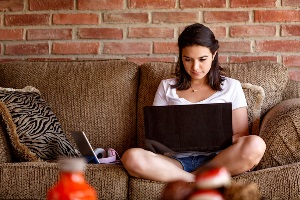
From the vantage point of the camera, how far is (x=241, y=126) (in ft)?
6.36

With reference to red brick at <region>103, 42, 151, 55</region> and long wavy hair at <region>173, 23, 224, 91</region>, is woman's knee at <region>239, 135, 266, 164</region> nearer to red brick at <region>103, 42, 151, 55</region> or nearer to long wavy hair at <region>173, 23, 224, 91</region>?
long wavy hair at <region>173, 23, 224, 91</region>

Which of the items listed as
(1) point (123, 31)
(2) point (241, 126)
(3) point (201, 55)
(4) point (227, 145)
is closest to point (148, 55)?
(1) point (123, 31)

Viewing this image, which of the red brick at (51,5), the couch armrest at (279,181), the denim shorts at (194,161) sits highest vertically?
the red brick at (51,5)

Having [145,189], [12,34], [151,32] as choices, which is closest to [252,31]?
A: [151,32]

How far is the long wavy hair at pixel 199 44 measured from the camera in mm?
1956

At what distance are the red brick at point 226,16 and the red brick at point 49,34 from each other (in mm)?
741

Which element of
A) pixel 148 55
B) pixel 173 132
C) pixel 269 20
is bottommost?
pixel 173 132

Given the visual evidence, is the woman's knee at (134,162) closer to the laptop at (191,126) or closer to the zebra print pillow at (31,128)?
the laptop at (191,126)

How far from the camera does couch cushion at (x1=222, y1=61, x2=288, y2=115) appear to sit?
209 centimetres

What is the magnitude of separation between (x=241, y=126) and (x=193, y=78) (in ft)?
0.99

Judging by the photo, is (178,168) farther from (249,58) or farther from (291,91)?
(249,58)

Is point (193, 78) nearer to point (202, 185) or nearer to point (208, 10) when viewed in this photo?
point (208, 10)

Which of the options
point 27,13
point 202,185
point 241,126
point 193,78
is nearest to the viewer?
point 202,185

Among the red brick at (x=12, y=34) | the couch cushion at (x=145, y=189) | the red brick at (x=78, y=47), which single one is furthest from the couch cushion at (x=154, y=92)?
the red brick at (x=12, y=34)
